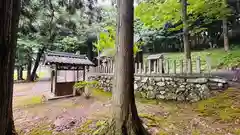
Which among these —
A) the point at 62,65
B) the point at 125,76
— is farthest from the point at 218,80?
the point at 62,65

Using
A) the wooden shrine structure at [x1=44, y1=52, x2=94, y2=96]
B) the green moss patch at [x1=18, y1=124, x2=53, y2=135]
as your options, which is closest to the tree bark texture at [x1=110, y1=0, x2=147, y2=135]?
the green moss patch at [x1=18, y1=124, x2=53, y2=135]

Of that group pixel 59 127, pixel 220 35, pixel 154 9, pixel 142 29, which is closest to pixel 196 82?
pixel 154 9

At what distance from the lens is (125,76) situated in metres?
2.76

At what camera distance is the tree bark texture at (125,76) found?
271 cm

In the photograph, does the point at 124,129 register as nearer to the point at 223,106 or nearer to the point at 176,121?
the point at 176,121

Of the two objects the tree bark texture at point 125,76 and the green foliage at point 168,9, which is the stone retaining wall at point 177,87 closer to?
the green foliage at point 168,9

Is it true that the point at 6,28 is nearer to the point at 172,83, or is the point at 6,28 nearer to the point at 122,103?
the point at 122,103

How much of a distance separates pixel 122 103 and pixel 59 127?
7.45 feet

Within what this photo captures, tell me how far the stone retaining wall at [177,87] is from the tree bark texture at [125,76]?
3562 mm

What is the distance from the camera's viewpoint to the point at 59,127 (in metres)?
3.80

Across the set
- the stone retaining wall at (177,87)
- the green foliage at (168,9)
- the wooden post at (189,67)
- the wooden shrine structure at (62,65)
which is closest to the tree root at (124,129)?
the stone retaining wall at (177,87)

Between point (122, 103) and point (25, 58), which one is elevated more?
point (25, 58)

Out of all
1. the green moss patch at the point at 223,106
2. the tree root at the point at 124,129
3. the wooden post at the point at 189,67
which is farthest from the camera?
the wooden post at the point at 189,67

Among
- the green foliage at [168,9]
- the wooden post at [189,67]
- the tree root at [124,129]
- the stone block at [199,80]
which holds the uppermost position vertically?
the green foliage at [168,9]
